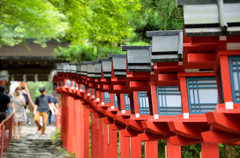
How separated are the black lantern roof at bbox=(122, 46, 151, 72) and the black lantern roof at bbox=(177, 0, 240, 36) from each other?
9.17 ft

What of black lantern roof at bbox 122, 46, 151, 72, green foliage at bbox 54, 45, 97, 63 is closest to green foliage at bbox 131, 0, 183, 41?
black lantern roof at bbox 122, 46, 151, 72

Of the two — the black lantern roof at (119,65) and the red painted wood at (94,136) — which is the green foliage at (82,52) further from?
the black lantern roof at (119,65)

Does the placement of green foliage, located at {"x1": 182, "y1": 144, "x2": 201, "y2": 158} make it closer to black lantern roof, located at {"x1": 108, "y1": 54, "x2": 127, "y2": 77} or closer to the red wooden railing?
the red wooden railing

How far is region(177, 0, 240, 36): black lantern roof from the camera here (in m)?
4.03

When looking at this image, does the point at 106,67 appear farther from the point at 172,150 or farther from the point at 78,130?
the point at 78,130

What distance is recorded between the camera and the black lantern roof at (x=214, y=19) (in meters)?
4.03

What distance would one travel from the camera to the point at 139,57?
6.96 meters

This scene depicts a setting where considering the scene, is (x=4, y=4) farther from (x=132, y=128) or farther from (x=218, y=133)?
(x=218, y=133)

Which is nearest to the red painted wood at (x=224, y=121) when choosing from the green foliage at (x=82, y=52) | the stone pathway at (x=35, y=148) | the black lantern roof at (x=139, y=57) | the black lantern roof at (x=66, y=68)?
the black lantern roof at (x=139, y=57)

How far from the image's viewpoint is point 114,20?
36.7 feet

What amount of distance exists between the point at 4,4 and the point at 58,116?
11884 millimetres

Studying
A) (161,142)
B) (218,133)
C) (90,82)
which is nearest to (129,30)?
(90,82)

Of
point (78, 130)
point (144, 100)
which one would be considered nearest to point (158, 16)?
point (144, 100)

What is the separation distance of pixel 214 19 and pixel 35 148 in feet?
42.9
